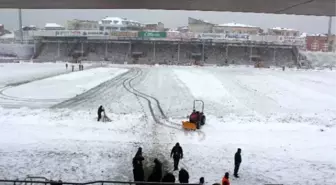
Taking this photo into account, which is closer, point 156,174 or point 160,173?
point 156,174

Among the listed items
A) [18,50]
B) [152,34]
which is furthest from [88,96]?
[18,50]

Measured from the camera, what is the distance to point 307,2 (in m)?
9.23

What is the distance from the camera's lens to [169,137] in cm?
1783

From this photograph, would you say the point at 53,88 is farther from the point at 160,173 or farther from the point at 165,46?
the point at 165,46

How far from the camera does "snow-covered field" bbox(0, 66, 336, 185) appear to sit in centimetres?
1302

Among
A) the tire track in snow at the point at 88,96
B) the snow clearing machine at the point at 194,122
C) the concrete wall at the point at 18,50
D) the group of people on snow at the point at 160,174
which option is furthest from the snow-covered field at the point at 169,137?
the concrete wall at the point at 18,50

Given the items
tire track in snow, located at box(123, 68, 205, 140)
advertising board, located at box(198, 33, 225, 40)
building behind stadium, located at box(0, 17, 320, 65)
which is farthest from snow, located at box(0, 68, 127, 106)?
advertising board, located at box(198, 33, 225, 40)

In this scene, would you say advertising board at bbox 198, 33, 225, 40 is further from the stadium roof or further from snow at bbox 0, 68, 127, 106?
the stadium roof

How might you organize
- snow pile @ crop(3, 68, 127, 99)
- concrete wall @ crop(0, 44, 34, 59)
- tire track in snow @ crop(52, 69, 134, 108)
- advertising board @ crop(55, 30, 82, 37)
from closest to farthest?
tire track in snow @ crop(52, 69, 134, 108) → snow pile @ crop(3, 68, 127, 99) → concrete wall @ crop(0, 44, 34, 59) → advertising board @ crop(55, 30, 82, 37)

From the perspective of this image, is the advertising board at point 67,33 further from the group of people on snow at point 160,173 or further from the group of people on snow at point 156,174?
the group of people on snow at point 156,174

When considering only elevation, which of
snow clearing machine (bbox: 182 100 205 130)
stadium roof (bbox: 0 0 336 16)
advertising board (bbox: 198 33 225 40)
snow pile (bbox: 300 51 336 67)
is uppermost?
advertising board (bbox: 198 33 225 40)

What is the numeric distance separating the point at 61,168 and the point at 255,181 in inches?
283

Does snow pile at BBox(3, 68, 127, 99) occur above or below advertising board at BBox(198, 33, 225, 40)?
below

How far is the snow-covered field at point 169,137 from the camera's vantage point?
1302 centimetres
